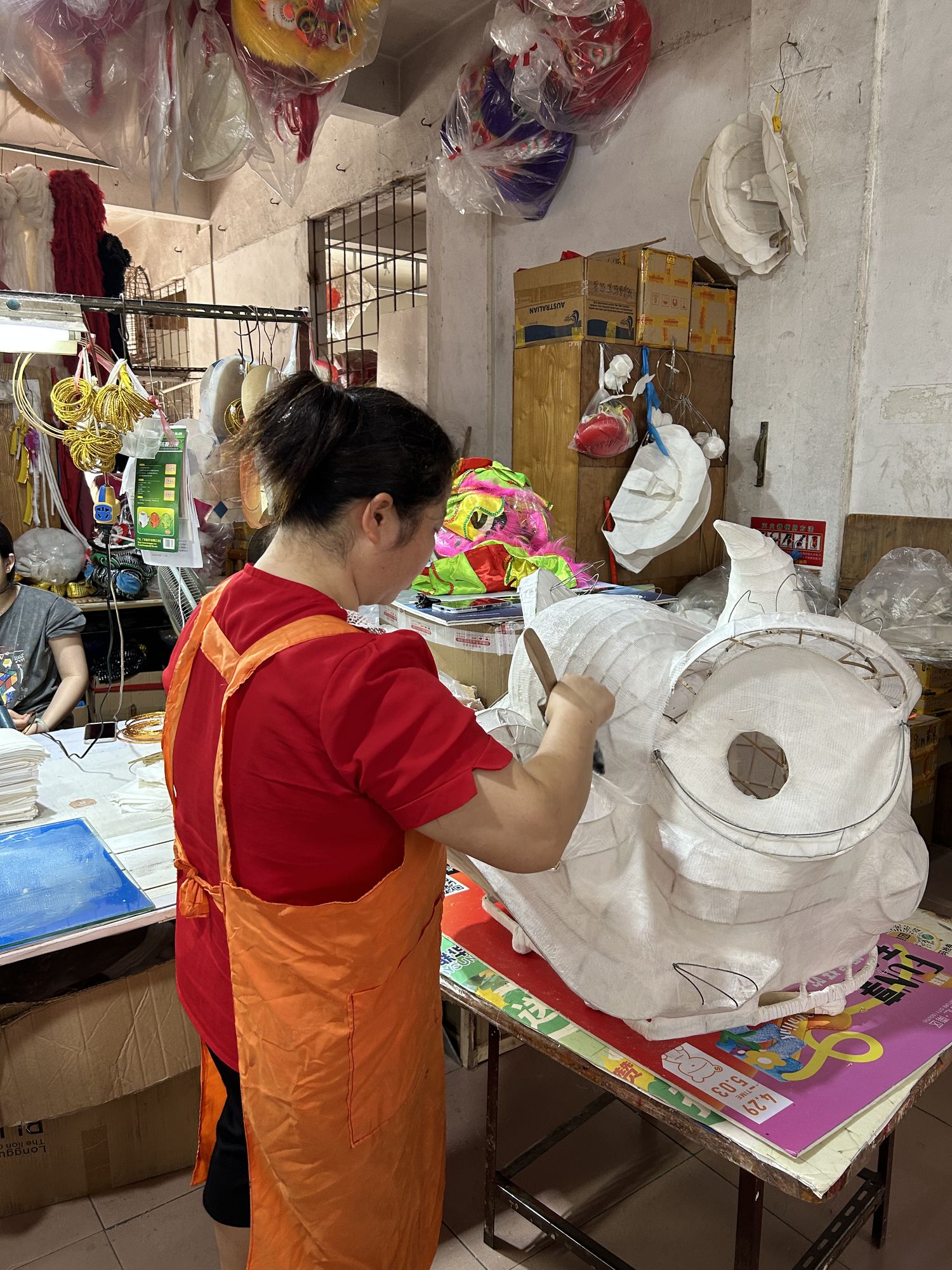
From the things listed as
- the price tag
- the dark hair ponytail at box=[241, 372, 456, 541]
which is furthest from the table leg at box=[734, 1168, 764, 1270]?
the dark hair ponytail at box=[241, 372, 456, 541]

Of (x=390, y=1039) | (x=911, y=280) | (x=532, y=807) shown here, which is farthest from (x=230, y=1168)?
(x=911, y=280)

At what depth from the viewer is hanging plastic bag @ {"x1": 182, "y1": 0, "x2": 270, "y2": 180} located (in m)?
3.21

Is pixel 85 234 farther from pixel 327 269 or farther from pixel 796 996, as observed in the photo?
pixel 796 996

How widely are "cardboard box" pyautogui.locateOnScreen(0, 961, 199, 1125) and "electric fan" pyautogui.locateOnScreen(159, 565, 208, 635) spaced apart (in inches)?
47.0

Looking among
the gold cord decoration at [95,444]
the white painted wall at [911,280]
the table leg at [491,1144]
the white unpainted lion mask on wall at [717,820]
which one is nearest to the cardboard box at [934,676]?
the white painted wall at [911,280]

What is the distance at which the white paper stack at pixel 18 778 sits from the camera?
1.92 meters

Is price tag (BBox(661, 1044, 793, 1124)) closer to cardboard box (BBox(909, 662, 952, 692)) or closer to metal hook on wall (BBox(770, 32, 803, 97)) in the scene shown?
cardboard box (BBox(909, 662, 952, 692))

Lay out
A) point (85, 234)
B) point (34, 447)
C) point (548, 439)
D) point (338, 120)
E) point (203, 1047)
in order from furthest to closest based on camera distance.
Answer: point (338, 120) < point (85, 234) < point (34, 447) < point (548, 439) < point (203, 1047)

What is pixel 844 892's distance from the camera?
134cm

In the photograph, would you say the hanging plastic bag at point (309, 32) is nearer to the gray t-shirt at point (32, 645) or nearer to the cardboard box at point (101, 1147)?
the gray t-shirt at point (32, 645)

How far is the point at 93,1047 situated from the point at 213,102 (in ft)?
10.6

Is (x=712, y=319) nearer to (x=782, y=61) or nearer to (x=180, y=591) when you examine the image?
(x=782, y=61)

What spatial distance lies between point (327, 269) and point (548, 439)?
12.3 ft

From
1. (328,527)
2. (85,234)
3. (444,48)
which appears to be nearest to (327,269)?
(444,48)
